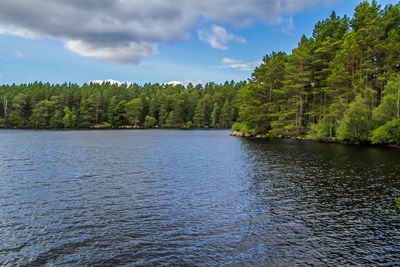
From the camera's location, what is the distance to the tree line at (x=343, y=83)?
48469 millimetres

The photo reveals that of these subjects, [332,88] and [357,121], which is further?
[332,88]

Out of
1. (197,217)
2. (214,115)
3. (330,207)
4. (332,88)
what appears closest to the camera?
(197,217)

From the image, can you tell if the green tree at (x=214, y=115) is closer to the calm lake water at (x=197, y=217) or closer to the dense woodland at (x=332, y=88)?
the dense woodland at (x=332, y=88)

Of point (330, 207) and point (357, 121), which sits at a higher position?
point (357, 121)

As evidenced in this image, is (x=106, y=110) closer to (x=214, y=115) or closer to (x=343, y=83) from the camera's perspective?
(x=214, y=115)

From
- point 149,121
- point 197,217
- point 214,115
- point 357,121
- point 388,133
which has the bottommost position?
point 197,217

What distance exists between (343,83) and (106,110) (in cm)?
12959

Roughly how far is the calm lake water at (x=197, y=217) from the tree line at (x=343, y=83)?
27.1 m

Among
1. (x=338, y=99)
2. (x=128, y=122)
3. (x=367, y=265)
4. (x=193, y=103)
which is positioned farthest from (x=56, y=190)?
(x=193, y=103)

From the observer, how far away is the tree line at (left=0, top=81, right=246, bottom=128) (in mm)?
132000

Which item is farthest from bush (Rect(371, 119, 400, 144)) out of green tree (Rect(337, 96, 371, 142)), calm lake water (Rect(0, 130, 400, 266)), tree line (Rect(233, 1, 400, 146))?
calm lake water (Rect(0, 130, 400, 266))

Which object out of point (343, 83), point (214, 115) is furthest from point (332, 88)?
point (214, 115)

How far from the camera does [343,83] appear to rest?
59500mm

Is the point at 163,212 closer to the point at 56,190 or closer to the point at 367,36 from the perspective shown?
the point at 56,190
